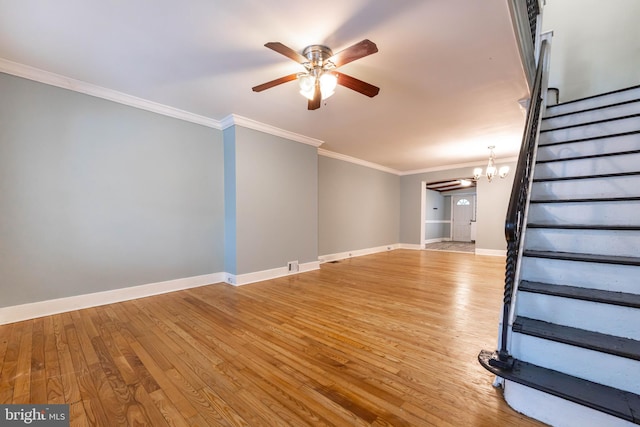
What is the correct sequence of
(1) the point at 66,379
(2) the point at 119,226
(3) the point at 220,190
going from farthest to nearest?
(3) the point at 220,190, (2) the point at 119,226, (1) the point at 66,379

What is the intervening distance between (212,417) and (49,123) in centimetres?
341

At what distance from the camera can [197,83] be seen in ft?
9.21

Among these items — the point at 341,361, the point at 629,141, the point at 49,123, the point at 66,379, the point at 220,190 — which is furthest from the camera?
the point at 220,190

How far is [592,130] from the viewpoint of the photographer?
2.53 metres

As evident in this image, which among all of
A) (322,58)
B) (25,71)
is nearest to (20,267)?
(25,71)

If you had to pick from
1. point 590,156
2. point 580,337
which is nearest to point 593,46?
point 590,156

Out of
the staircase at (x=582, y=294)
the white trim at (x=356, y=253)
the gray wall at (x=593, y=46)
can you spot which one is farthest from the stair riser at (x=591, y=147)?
the white trim at (x=356, y=253)

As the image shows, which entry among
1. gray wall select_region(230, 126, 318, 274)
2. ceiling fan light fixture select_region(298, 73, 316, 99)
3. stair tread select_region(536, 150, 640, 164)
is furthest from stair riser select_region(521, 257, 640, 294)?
gray wall select_region(230, 126, 318, 274)

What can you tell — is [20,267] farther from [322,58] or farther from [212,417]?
[322,58]

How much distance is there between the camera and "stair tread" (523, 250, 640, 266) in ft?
4.65

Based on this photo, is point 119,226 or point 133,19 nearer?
point 133,19

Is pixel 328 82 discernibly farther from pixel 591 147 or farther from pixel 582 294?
pixel 591 147

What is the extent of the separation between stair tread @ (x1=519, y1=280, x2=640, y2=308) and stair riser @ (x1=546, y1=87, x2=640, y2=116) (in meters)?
2.52

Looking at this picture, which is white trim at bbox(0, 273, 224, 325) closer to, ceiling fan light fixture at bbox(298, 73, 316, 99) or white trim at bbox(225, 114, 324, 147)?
white trim at bbox(225, 114, 324, 147)
